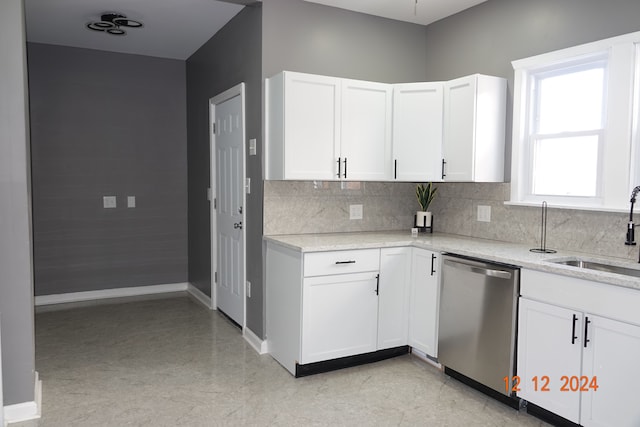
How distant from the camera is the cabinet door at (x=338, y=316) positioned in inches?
124

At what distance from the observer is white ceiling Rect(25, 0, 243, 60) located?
3887mm

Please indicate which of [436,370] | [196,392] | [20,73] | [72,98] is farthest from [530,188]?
[72,98]

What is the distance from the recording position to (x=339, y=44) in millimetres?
3865

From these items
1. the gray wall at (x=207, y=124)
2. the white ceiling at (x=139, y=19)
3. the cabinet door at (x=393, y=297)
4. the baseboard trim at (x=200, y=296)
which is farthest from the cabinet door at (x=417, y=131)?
the baseboard trim at (x=200, y=296)

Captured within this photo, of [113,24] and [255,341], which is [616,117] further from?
[113,24]

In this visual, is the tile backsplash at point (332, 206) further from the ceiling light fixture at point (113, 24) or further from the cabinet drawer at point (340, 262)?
the ceiling light fixture at point (113, 24)

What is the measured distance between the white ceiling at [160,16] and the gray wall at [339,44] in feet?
0.33

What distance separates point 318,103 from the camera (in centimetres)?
344

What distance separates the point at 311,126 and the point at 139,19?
2.08m

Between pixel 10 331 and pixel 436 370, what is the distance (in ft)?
8.77

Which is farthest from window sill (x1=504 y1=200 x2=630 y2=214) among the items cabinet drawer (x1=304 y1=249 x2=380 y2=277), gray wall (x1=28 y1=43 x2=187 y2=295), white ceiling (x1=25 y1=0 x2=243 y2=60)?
gray wall (x1=28 y1=43 x2=187 y2=295)

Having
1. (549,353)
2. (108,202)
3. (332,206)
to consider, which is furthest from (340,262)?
(108,202)

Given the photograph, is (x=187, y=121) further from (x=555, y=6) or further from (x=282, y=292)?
(x=555, y=6)

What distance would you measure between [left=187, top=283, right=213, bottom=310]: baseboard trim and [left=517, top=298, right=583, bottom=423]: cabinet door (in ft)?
10.4
